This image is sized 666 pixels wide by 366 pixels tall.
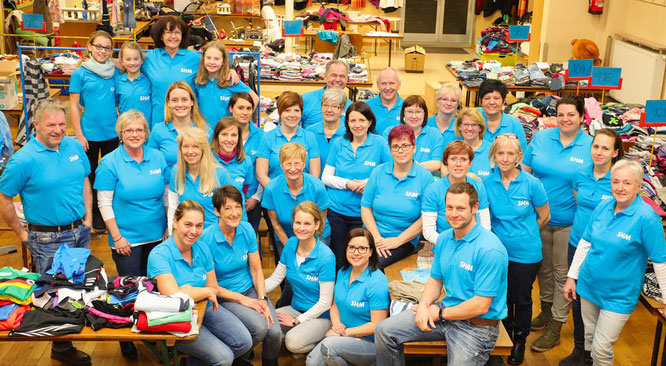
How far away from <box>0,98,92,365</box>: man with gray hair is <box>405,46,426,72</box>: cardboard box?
35.6ft

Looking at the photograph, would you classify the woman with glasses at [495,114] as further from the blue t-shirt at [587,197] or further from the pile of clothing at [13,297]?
the pile of clothing at [13,297]

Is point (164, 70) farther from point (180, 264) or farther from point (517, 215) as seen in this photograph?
point (517, 215)

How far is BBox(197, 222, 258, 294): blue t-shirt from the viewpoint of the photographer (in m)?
4.56

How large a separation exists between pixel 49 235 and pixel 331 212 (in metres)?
2.00

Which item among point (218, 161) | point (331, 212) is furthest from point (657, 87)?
point (218, 161)

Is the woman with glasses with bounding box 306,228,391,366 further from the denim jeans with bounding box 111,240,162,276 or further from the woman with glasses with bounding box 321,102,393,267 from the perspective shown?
the denim jeans with bounding box 111,240,162,276

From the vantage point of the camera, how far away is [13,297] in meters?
3.99

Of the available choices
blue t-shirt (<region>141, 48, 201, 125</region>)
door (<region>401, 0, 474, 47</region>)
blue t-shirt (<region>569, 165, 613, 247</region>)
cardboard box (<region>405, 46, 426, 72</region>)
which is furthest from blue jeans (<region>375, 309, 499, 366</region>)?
door (<region>401, 0, 474, 47</region>)

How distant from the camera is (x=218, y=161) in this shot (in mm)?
5207

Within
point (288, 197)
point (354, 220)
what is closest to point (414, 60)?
point (354, 220)

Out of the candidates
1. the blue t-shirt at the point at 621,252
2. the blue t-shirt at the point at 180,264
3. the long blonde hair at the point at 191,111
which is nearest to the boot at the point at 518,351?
the blue t-shirt at the point at 621,252

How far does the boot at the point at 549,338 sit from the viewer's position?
5.15m

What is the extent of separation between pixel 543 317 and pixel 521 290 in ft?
2.45

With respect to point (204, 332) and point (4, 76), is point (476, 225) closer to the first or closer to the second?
point (204, 332)
